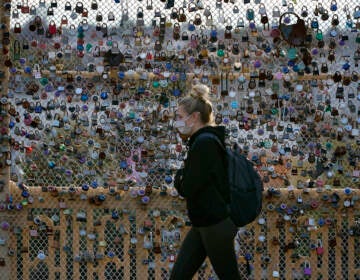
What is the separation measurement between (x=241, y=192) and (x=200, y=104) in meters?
0.56

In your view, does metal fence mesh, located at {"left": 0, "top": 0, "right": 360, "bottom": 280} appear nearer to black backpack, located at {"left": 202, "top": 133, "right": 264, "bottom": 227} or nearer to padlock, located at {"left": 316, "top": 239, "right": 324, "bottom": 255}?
padlock, located at {"left": 316, "top": 239, "right": 324, "bottom": 255}

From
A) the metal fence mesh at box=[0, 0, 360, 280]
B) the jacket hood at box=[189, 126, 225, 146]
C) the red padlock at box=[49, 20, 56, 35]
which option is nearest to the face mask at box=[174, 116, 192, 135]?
the jacket hood at box=[189, 126, 225, 146]

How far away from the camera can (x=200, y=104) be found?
13.8 ft

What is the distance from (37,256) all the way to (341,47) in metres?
3.14

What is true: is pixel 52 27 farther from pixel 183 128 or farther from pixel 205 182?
pixel 205 182

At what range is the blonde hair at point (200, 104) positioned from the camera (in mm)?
4168

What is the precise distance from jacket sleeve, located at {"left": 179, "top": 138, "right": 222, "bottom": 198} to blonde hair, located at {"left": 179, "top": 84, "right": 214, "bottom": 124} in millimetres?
227

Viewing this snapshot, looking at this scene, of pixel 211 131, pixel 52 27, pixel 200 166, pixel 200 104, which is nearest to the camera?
pixel 200 166

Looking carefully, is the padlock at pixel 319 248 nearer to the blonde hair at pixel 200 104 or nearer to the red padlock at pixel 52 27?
the blonde hair at pixel 200 104

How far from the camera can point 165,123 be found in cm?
611

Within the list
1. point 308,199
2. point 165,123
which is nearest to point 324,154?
point 308,199

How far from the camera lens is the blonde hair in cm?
417

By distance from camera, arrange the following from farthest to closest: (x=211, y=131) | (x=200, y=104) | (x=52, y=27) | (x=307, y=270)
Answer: (x=307, y=270) → (x=52, y=27) → (x=200, y=104) → (x=211, y=131)

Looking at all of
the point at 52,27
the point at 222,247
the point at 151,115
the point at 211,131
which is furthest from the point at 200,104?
the point at 52,27
